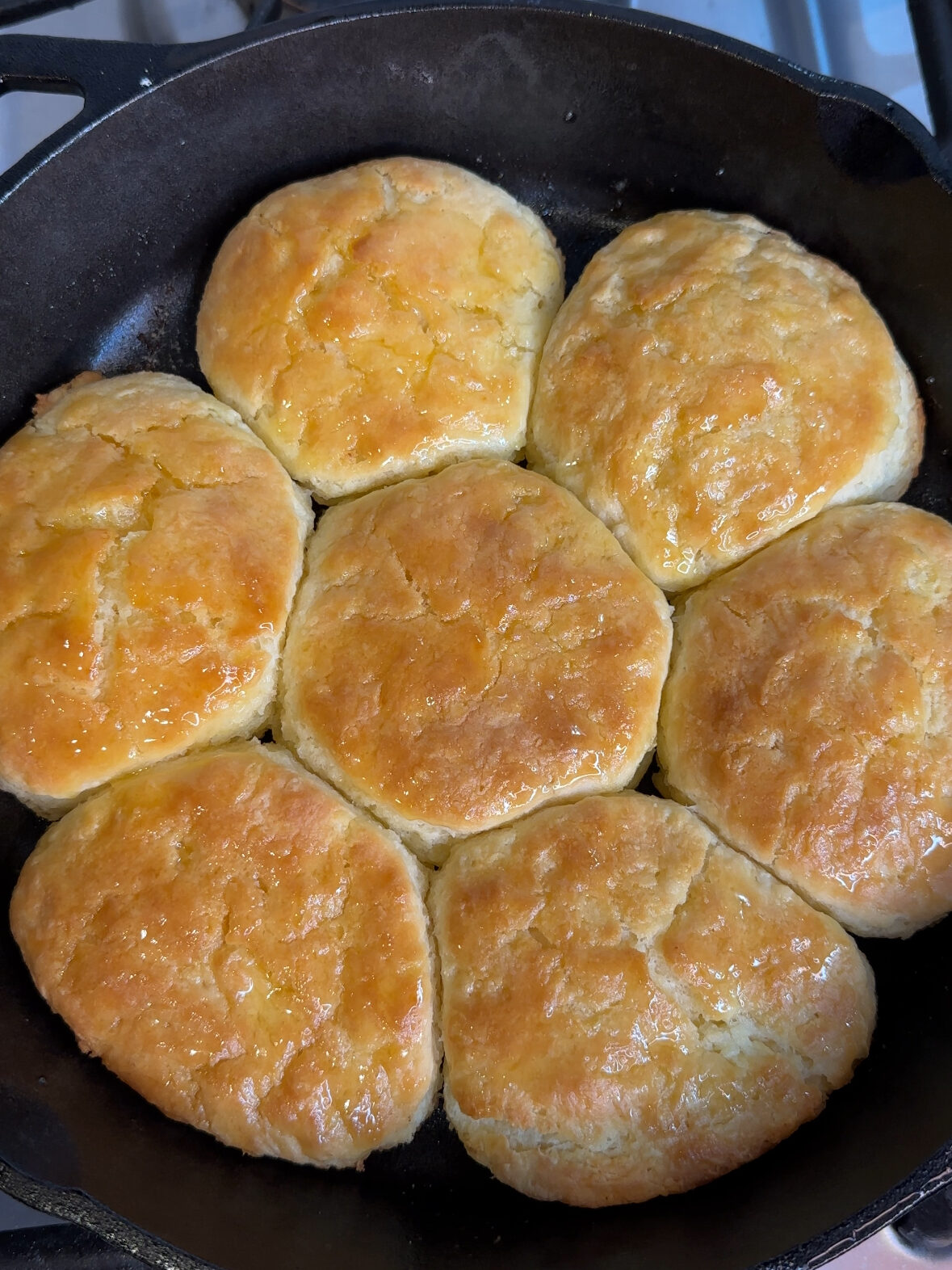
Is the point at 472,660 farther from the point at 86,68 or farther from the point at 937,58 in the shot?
the point at 937,58

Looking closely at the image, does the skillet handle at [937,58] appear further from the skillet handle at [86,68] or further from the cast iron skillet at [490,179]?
the skillet handle at [86,68]

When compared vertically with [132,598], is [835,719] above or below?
below

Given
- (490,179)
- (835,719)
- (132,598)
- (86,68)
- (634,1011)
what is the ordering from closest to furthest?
(634,1011) < (835,719) < (132,598) < (86,68) < (490,179)

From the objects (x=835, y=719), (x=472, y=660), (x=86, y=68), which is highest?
(x=86, y=68)

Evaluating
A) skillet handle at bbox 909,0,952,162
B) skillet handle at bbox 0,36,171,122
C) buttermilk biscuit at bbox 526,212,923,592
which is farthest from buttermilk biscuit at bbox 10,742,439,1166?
skillet handle at bbox 909,0,952,162

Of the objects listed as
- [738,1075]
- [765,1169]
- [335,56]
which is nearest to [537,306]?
[335,56]

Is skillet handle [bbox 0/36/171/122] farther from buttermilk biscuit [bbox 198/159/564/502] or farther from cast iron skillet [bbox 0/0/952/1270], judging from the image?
buttermilk biscuit [bbox 198/159/564/502]

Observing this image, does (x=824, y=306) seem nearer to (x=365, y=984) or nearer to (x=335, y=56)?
(x=335, y=56)

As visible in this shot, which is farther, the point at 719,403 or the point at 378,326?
the point at 378,326

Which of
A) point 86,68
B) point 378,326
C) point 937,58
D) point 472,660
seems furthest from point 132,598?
point 937,58
